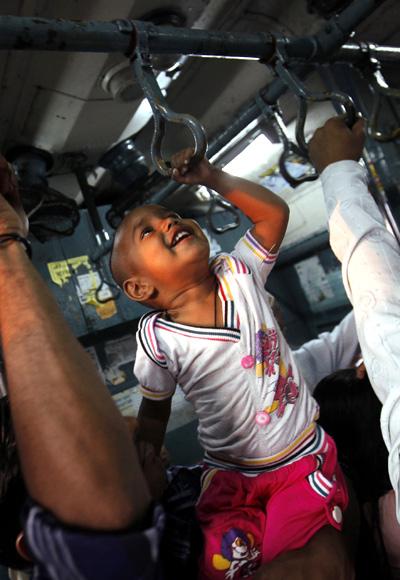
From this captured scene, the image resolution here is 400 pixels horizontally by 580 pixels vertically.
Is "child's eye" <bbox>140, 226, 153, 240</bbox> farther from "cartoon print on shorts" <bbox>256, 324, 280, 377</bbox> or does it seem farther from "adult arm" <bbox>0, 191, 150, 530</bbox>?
"adult arm" <bbox>0, 191, 150, 530</bbox>

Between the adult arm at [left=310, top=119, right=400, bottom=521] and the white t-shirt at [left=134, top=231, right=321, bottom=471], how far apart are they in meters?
0.39

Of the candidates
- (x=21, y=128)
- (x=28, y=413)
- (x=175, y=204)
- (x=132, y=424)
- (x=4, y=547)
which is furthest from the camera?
(x=175, y=204)

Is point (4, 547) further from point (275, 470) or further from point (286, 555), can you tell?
point (275, 470)

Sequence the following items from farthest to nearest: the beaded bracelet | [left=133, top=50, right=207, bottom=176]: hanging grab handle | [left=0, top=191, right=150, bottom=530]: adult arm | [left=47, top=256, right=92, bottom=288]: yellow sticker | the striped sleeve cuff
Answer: [left=47, top=256, right=92, bottom=288]: yellow sticker → the striped sleeve cuff → [left=133, top=50, right=207, bottom=176]: hanging grab handle → the beaded bracelet → [left=0, top=191, right=150, bottom=530]: adult arm

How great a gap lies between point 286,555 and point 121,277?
0.82 metres

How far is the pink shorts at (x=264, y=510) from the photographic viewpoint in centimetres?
85

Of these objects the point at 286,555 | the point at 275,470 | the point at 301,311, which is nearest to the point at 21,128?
the point at 275,470

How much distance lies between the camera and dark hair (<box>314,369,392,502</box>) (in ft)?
3.86

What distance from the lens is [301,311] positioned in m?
4.57

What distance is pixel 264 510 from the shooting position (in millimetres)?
984

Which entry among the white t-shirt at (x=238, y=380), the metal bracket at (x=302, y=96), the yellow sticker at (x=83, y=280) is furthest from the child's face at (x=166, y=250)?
the yellow sticker at (x=83, y=280)

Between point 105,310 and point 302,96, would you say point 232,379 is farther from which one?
point 105,310

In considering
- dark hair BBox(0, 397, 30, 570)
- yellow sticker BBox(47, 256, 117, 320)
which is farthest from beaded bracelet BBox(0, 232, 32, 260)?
yellow sticker BBox(47, 256, 117, 320)

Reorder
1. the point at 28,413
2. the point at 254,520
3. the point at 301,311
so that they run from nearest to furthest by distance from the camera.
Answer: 1. the point at 28,413
2. the point at 254,520
3. the point at 301,311
